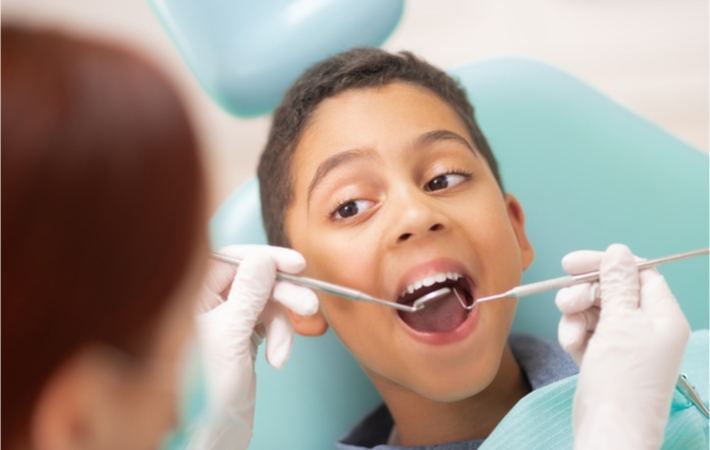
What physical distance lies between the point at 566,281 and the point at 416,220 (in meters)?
0.24

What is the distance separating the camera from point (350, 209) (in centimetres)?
110

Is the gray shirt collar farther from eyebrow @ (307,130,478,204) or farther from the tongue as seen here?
eyebrow @ (307,130,478,204)

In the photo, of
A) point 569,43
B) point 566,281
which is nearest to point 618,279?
point 566,281

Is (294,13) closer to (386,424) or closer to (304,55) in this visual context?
(304,55)

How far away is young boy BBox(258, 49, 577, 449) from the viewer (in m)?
1.01

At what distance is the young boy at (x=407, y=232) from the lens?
3.33 feet

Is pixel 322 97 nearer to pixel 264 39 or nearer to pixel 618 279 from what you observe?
pixel 264 39

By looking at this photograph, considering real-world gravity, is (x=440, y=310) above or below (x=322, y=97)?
below

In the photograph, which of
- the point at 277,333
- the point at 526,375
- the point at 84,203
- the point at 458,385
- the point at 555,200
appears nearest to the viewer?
the point at 84,203

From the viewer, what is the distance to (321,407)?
1.38m

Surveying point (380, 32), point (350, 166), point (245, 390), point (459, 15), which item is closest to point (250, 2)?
point (380, 32)

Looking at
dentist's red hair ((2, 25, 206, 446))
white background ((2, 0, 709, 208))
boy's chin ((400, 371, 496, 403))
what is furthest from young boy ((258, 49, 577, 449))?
white background ((2, 0, 709, 208))

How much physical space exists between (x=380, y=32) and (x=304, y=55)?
0.65ft

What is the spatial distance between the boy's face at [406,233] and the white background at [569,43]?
4.65 ft
